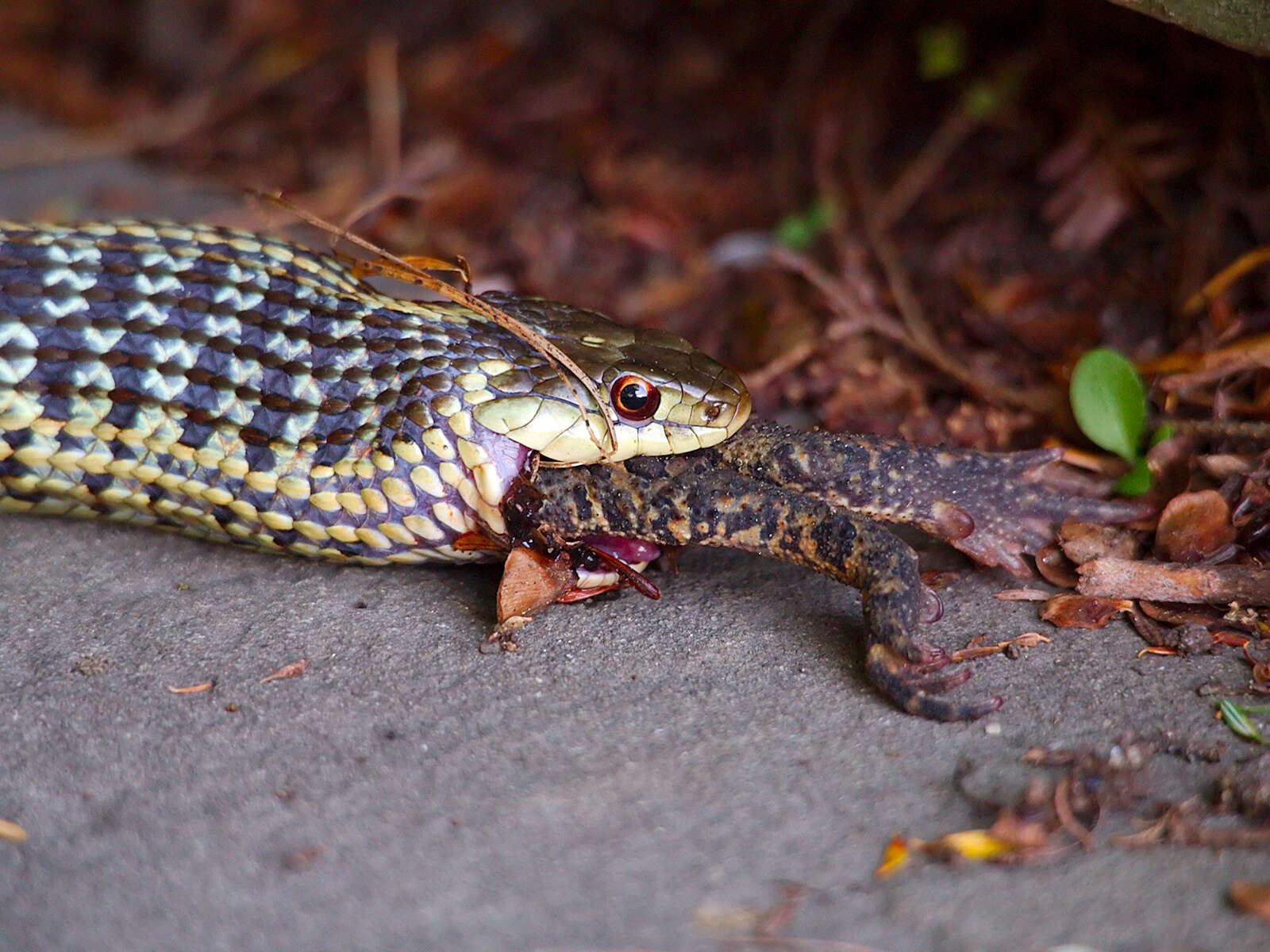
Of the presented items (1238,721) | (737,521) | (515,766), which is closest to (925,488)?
(737,521)

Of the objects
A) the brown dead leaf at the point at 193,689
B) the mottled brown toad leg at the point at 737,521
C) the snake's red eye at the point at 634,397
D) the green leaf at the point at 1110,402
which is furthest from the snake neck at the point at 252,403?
the green leaf at the point at 1110,402

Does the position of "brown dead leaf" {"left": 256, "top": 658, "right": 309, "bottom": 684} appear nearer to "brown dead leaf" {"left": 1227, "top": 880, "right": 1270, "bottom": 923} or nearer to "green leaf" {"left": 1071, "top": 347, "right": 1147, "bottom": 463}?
"brown dead leaf" {"left": 1227, "top": 880, "right": 1270, "bottom": 923}

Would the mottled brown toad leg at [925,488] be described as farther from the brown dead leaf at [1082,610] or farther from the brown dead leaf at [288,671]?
the brown dead leaf at [288,671]

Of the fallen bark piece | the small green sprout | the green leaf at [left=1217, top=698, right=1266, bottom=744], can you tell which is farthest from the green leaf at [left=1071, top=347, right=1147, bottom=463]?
the green leaf at [left=1217, top=698, right=1266, bottom=744]

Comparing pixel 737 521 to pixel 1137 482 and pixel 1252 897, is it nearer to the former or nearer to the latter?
pixel 1137 482

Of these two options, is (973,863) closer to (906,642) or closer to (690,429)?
(906,642)

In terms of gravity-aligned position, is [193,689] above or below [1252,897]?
below
